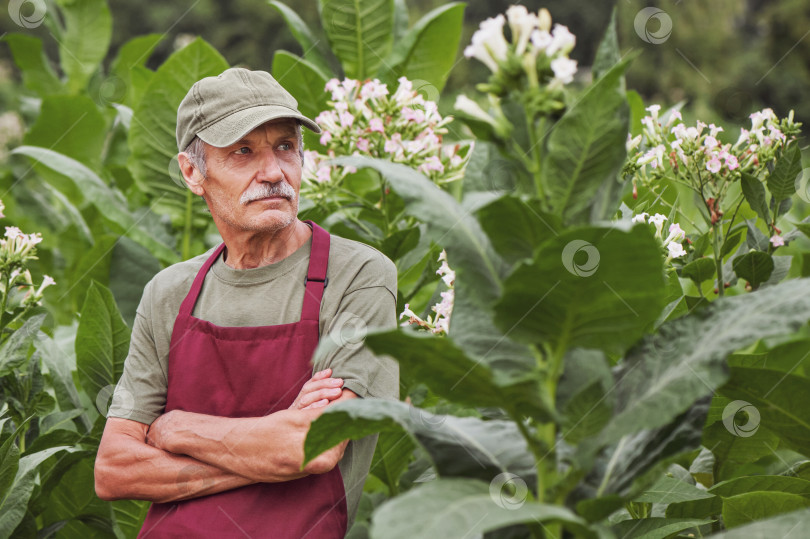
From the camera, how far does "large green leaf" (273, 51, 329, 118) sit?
3406 mm

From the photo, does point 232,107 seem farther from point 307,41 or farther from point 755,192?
point 307,41

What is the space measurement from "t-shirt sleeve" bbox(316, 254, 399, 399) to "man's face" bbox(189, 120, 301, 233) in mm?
269

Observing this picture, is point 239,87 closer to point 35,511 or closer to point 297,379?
point 297,379

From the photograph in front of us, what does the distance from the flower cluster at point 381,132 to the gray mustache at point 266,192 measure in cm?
36

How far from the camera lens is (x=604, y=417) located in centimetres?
133

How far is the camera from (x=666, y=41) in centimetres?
2548

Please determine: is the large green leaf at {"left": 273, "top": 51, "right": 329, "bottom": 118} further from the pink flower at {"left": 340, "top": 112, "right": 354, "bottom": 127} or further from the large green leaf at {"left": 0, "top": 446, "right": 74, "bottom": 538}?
the large green leaf at {"left": 0, "top": 446, "right": 74, "bottom": 538}

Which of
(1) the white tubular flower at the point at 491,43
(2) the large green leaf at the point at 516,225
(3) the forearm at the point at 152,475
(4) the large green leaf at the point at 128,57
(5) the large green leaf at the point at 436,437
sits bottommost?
(3) the forearm at the point at 152,475

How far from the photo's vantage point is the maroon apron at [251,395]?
2.15m

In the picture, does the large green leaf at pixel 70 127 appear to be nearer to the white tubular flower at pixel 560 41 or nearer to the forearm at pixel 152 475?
the forearm at pixel 152 475

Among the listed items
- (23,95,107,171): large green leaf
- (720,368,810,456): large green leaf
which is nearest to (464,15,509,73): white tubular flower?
(720,368,810,456): large green leaf

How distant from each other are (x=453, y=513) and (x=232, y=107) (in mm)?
1521
